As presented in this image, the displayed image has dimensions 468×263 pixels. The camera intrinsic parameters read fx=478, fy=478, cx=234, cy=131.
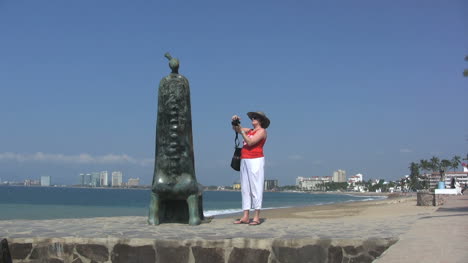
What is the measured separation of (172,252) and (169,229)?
50.6 inches

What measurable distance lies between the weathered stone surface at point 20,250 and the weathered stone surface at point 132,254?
106 cm

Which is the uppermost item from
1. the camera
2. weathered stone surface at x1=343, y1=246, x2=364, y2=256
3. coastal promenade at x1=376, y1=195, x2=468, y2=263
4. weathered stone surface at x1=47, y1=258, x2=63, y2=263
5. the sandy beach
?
the camera

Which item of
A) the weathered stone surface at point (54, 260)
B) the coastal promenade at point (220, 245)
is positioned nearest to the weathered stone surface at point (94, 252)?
the coastal promenade at point (220, 245)

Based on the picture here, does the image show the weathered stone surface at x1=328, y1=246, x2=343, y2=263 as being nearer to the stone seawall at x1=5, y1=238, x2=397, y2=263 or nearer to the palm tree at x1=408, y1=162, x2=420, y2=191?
the stone seawall at x1=5, y1=238, x2=397, y2=263

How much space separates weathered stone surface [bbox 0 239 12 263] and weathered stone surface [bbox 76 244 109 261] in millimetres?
798

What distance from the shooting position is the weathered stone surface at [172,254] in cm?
562

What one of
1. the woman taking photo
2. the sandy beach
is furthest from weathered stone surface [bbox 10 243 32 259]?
the sandy beach

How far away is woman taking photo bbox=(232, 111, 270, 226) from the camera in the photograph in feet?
25.0

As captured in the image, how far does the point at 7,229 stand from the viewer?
6852mm

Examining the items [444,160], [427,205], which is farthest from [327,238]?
[444,160]

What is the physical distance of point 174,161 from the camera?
777 cm

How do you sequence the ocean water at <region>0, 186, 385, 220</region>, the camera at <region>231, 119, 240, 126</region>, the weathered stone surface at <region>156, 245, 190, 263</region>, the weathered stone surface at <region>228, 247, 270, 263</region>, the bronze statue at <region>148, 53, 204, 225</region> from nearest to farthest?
the weathered stone surface at <region>228, 247, 270, 263</region>, the weathered stone surface at <region>156, 245, 190, 263</region>, the bronze statue at <region>148, 53, 204, 225</region>, the camera at <region>231, 119, 240, 126</region>, the ocean water at <region>0, 186, 385, 220</region>

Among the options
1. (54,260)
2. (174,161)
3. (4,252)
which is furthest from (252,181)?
(4,252)

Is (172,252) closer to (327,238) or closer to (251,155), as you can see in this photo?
(327,238)
